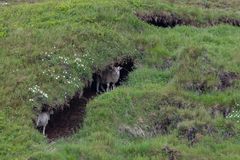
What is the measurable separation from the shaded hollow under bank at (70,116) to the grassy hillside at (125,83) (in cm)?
33

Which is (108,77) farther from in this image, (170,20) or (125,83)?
(170,20)

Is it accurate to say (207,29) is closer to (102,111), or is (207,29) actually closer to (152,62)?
(152,62)

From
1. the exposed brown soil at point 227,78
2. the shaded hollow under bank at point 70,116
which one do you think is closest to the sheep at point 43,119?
the shaded hollow under bank at point 70,116

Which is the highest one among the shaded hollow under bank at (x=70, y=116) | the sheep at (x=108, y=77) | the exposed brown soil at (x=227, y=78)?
the exposed brown soil at (x=227, y=78)

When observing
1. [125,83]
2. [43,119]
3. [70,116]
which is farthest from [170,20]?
[43,119]

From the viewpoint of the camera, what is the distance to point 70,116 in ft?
45.3

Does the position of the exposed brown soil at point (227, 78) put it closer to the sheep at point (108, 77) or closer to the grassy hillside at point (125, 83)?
the grassy hillside at point (125, 83)

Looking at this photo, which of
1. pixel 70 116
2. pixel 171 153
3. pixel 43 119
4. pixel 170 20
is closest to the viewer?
pixel 171 153

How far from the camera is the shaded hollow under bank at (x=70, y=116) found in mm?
13109

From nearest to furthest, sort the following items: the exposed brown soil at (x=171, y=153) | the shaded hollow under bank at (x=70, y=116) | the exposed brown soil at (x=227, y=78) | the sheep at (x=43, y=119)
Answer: the exposed brown soil at (x=171, y=153), the sheep at (x=43, y=119), the shaded hollow under bank at (x=70, y=116), the exposed brown soil at (x=227, y=78)

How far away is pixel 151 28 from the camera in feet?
57.5

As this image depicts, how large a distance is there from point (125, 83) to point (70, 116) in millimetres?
1919

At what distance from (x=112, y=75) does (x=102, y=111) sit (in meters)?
2.00

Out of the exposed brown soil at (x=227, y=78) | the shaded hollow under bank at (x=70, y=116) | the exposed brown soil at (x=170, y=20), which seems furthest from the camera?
Answer: the exposed brown soil at (x=170, y=20)
